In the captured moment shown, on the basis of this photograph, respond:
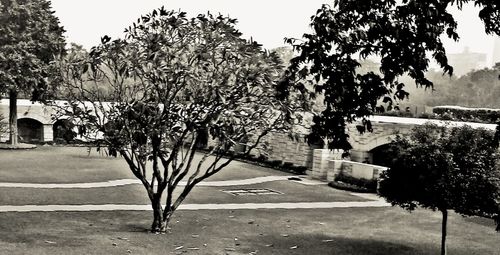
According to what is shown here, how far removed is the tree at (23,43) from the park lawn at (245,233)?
16.4m

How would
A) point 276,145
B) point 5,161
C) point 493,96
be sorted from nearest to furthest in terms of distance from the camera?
point 5,161 < point 276,145 < point 493,96

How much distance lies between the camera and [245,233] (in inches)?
656

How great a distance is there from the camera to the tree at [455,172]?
14445 mm

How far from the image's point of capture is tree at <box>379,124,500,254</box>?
14445 millimetres

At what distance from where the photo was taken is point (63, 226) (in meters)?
16.0

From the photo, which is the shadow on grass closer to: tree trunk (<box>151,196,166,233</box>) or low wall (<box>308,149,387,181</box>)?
tree trunk (<box>151,196,166,233</box>)

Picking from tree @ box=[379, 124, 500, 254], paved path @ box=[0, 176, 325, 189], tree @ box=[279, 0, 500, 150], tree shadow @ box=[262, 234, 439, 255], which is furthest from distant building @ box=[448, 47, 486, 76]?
tree @ box=[279, 0, 500, 150]

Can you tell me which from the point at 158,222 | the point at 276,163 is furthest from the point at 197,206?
the point at 276,163

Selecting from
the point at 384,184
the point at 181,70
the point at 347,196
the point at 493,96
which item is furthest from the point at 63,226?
the point at 493,96

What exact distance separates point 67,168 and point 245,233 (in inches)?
549

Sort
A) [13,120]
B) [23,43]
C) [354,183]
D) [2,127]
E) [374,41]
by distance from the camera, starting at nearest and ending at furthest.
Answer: [374,41] < [354,183] < [23,43] < [13,120] < [2,127]

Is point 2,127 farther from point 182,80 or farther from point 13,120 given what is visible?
point 182,80

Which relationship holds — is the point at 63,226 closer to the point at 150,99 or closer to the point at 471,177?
the point at 150,99

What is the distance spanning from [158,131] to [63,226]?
13.1 feet
